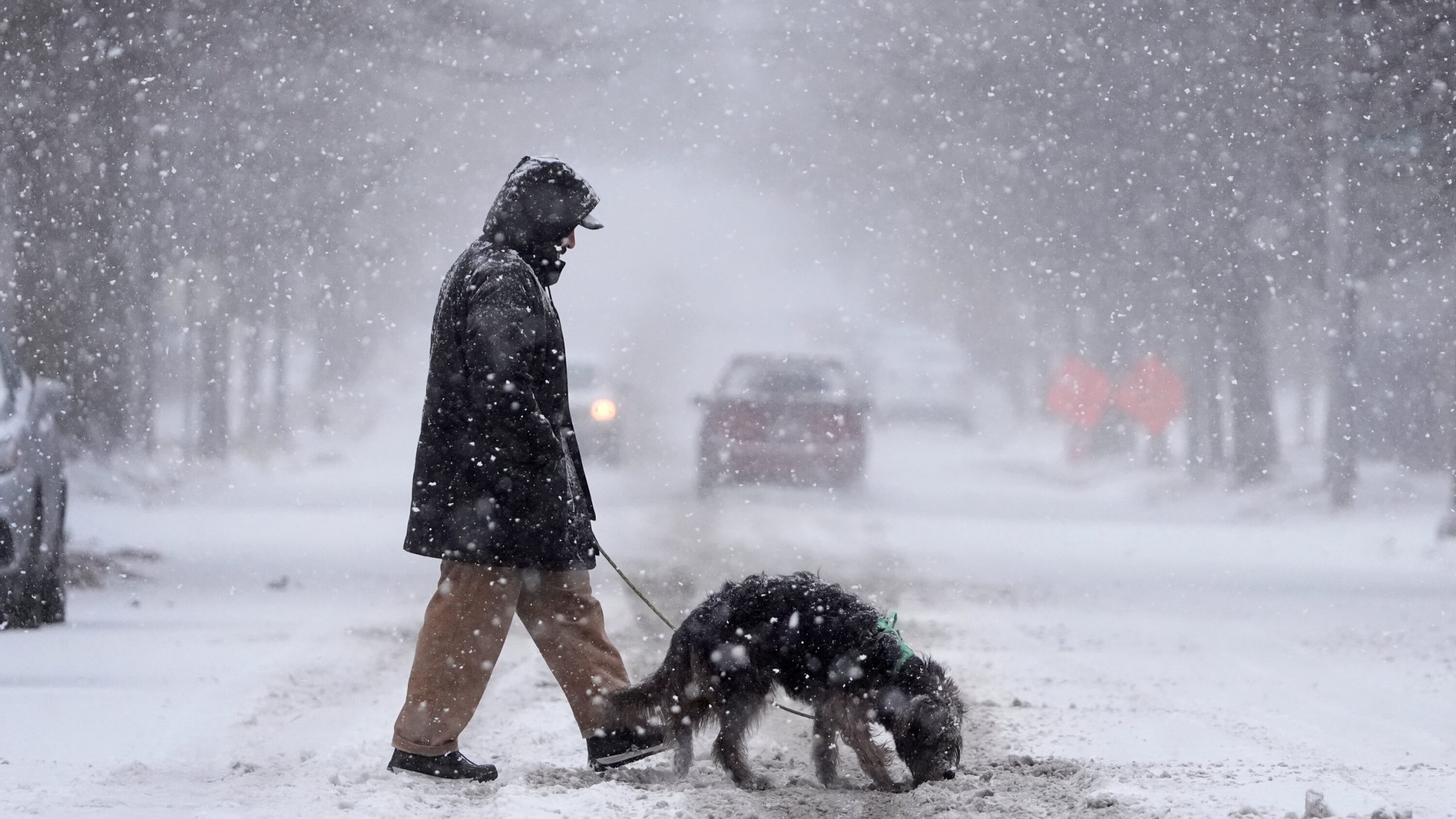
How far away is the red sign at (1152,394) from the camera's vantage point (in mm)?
16016

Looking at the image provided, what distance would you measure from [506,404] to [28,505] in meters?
4.27

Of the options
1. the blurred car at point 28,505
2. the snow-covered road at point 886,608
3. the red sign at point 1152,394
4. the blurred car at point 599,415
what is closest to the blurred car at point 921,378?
the red sign at point 1152,394

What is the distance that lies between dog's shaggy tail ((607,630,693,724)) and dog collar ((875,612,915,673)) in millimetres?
568

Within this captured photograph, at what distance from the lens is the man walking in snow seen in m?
3.95

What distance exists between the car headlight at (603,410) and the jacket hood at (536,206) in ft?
39.5

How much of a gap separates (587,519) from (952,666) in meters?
2.84

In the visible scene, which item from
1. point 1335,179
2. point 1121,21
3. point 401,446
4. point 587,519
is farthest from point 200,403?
point 587,519

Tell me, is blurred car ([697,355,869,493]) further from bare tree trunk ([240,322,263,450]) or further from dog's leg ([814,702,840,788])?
bare tree trunk ([240,322,263,450])

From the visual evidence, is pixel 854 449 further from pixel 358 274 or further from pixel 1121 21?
pixel 358 274

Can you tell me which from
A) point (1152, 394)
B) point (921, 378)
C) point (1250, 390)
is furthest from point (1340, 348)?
point (921, 378)

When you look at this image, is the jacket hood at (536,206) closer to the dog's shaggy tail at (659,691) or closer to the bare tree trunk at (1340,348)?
the dog's shaggy tail at (659,691)

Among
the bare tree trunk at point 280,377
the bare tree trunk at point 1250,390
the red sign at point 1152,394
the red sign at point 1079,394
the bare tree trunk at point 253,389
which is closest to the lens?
the bare tree trunk at point 1250,390

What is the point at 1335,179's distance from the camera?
12.5 metres

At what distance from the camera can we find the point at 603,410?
16359 mm
